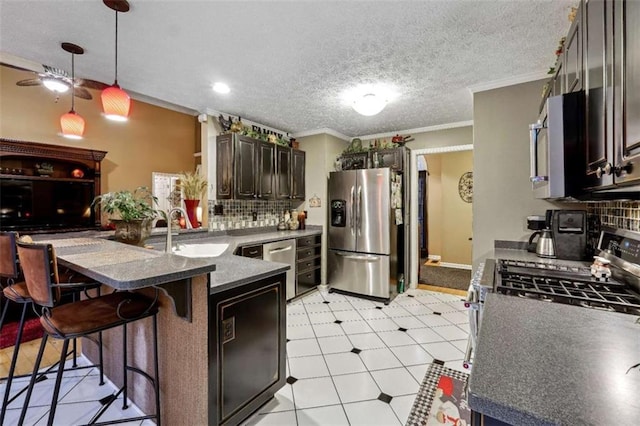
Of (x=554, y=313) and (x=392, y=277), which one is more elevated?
(x=554, y=313)

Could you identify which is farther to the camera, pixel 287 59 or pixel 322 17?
pixel 287 59

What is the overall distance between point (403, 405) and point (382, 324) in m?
1.31

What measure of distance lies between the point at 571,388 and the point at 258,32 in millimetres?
2374

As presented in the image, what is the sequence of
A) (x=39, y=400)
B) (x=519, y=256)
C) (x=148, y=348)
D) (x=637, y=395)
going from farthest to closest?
1. (x=519, y=256)
2. (x=39, y=400)
3. (x=148, y=348)
4. (x=637, y=395)

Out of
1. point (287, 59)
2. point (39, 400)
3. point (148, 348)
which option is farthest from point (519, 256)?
point (39, 400)

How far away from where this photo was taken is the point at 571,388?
613mm

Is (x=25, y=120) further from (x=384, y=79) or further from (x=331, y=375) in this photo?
(x=331, y=375)

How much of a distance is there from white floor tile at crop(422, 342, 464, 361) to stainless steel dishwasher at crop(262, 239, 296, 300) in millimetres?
1823

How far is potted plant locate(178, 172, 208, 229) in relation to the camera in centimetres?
334

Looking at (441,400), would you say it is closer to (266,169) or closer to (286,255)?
(286,255)

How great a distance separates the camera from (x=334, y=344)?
277 cm

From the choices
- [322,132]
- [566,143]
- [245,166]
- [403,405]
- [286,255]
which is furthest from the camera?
[322,132]

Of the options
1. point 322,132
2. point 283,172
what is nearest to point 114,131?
point 283,172

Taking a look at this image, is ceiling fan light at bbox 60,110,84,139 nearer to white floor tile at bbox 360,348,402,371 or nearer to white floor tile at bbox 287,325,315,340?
white floor tile at bbox 287,325,315,340
